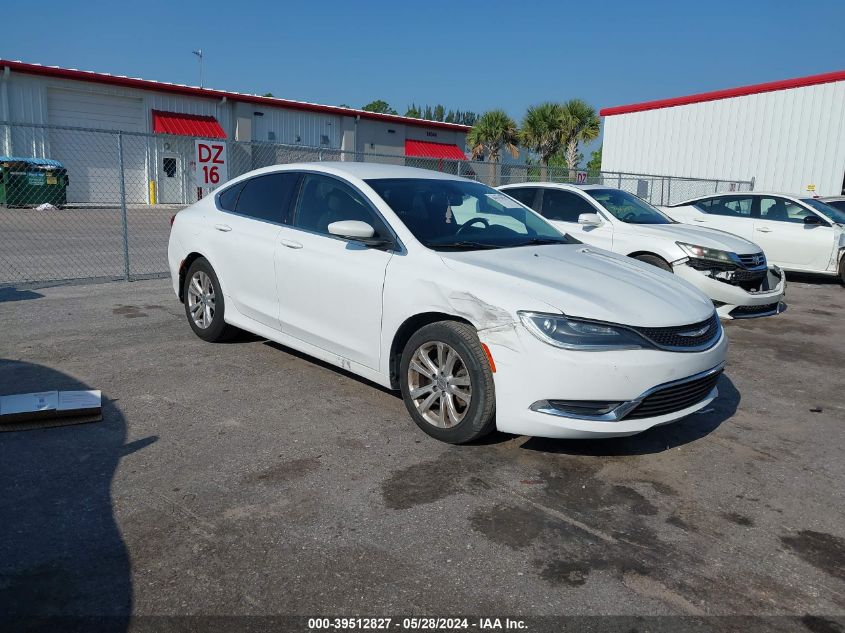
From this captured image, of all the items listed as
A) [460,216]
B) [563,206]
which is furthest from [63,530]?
[563,206]

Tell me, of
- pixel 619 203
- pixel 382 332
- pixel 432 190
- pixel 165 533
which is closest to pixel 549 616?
pixel 165 533

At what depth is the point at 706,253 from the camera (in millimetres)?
8039

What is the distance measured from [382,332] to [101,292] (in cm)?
577

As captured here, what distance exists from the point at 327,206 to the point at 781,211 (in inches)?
389

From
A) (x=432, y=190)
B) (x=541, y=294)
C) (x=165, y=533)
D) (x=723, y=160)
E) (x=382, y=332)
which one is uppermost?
(x=723, y=160)

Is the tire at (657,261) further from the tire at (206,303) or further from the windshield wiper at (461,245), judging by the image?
the tire at (206,303)

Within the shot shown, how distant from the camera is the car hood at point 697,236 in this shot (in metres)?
8.12

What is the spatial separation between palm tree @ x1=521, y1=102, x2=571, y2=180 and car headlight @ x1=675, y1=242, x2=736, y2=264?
3201 cm

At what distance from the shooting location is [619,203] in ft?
30.3

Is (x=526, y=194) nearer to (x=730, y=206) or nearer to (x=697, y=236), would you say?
(x=697, y=236)

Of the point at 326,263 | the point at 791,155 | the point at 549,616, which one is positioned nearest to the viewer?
the point at 549,616

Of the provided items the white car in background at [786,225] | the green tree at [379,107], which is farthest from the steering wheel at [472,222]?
the green tree at [379,107]

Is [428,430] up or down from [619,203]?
down

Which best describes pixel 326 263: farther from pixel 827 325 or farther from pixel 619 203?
pixel 827 325
